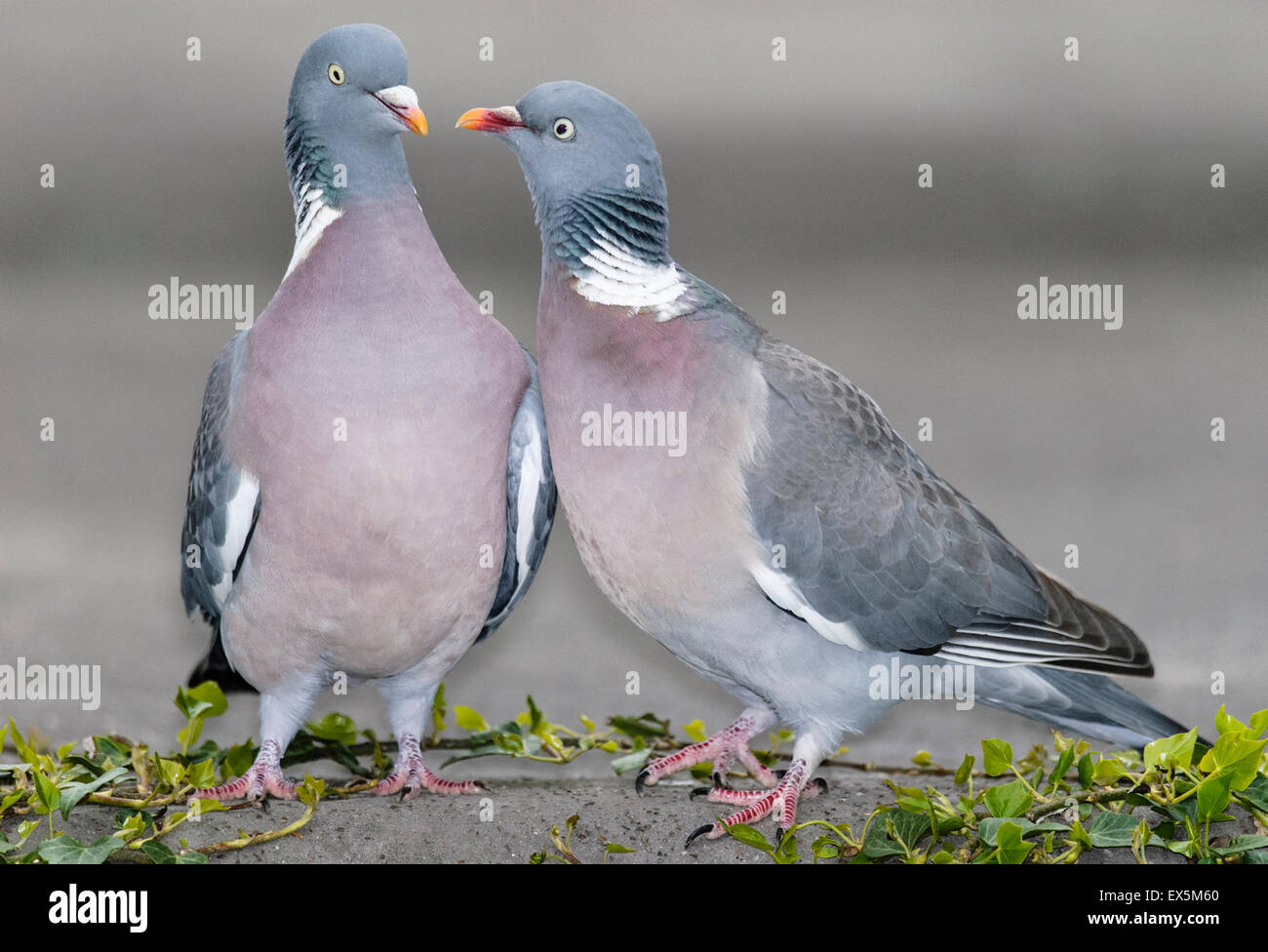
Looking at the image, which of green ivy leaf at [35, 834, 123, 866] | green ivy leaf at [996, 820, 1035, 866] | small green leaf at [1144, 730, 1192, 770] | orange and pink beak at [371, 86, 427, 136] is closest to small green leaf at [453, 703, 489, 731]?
green ivy leaf at [35, 834, 123, 866]

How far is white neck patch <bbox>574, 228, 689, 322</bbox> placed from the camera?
2641 millimetres

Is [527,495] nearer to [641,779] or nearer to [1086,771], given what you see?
[641,779]

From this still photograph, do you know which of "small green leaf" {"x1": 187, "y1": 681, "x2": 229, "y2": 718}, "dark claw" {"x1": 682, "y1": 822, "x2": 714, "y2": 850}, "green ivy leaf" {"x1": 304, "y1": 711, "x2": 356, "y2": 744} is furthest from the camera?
"green ivy leaf" {"x1": 304, "y1": 711, "x2": 356, "y2": 744}

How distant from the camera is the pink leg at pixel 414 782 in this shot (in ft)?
9.40

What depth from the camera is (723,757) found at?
9.95 ft

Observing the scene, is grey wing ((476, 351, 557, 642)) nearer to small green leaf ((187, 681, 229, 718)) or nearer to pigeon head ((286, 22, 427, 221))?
pigeon head ((286, 22, 427, 221))

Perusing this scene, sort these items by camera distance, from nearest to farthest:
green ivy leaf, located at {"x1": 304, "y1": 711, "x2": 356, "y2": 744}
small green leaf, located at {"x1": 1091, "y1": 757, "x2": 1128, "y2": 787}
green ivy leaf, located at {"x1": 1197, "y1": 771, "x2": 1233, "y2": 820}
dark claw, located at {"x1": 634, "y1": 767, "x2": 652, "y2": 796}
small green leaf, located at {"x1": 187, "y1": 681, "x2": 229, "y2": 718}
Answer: green ivy leaf, located at {"x1": 1197, "y1": 771, "x2": 1233, "y2": 820}
small green leaf, located at {"x1": 1091, "y1": 757, "x2": 1128, "y2": 787}
dark claw, located at {"x1": 634, "y1": 767, "x2": 652, "y2": 796}
small green leaf, located at {"x1": 187, "y1": 681, "x2": 229, "y2": 718}
green ivy leaf, located at {"x1": 304, "y1": 711, "x2": 356, "y2": 744}

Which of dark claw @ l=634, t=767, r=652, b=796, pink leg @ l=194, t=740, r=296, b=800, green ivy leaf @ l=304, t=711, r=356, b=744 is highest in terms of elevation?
green ivy leaf @ l=304, t=711, r=356, b=744

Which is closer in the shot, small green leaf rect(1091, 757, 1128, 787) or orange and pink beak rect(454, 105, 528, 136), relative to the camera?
orange and pink beak rect(454, 105, 528, 136)

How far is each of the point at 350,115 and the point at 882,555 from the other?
1.36 meters

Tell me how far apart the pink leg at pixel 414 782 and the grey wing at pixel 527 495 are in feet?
1.09

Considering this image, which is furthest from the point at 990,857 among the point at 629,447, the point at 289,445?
the point at 289,445

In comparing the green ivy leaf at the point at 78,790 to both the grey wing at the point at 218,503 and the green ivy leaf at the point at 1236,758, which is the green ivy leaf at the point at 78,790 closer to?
the grey wing at the point at 218,503
